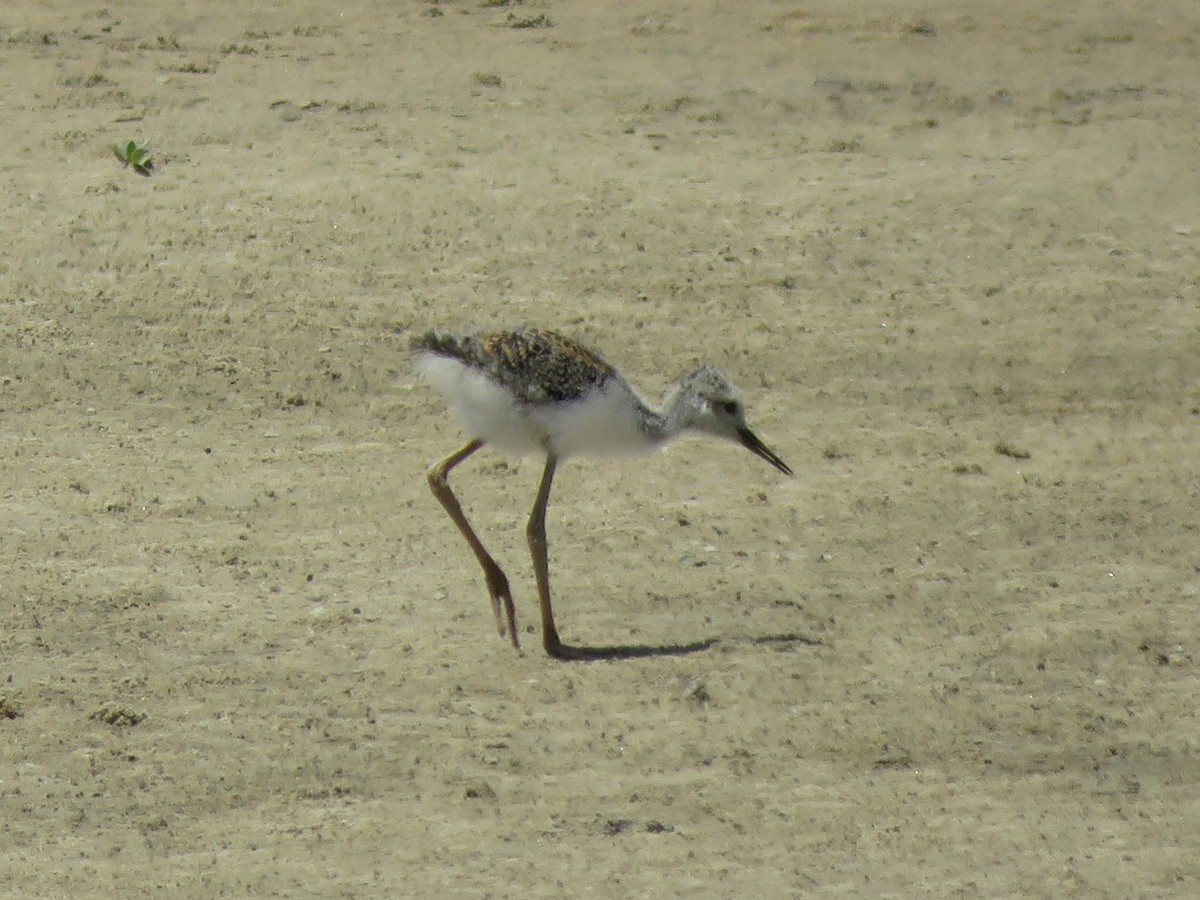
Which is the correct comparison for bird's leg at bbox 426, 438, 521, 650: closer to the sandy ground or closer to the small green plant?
the sandy ground

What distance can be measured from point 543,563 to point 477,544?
28cm

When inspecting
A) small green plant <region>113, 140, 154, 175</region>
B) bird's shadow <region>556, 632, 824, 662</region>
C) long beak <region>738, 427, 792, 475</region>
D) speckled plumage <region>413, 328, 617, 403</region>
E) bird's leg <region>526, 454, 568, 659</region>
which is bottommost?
bird's shadow <region>556, 632, 824, 662</region>

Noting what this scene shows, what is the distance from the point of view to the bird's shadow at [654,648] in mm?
6195

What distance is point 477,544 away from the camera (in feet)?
21.3

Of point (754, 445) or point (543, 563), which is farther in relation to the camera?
point (754, 445)

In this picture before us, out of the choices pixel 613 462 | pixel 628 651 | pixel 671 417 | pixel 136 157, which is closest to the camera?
pixel 628 651

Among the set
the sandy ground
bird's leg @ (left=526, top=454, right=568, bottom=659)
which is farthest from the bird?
the sandy ground

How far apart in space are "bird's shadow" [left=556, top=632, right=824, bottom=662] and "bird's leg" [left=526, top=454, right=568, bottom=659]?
0.04 metres

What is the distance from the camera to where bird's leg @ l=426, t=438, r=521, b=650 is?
631 cm

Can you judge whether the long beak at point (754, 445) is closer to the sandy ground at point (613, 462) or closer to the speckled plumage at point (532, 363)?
the sandy ground at point (613, 462)

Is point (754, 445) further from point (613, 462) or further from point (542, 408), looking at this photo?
point (613, 462)

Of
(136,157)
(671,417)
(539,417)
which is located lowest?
(671,417)

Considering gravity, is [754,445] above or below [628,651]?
above

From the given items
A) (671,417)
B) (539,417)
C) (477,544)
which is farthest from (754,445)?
(477,544)
